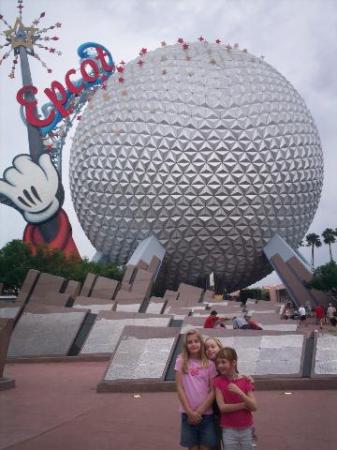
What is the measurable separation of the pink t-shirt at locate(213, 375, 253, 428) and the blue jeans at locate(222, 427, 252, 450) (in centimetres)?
3

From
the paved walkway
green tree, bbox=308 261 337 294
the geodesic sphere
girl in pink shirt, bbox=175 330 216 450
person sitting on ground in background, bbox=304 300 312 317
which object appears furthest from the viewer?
the geodesic sphere

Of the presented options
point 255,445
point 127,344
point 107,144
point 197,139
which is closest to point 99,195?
point 107,144

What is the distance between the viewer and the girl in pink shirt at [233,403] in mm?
3934

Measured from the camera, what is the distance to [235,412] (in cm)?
399

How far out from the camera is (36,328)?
13.1 meters

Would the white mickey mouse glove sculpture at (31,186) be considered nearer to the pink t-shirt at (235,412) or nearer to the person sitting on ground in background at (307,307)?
the person sitting on ground in background at (307,307)

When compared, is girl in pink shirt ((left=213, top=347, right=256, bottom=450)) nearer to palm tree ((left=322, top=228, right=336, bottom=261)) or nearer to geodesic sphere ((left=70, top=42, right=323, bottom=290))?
geodesic sphere ((left=70, top=42, right=323, bottom=290))

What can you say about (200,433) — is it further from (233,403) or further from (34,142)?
(34,142)

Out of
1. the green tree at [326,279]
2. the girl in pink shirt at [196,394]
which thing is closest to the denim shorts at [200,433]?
the girl in pink shirt at [196,394]

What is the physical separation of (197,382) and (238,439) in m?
0.51

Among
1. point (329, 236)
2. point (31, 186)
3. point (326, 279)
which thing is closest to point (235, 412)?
point (326, 279)

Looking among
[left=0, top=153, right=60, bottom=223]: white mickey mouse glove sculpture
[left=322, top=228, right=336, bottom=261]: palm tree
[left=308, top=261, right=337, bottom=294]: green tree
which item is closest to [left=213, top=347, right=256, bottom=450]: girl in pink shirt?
[left=308, top=261, right=337, bottom=294]: green tree

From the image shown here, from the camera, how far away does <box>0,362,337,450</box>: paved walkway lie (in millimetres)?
5062

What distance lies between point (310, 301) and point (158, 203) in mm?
10581
